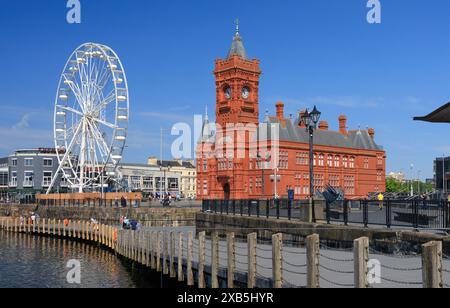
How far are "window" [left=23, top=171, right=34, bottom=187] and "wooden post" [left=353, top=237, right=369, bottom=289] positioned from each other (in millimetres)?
114373

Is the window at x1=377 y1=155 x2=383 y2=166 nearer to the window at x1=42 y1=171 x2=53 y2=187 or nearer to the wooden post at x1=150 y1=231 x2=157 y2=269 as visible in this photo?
the window at x1=42 y1=171 x2=53 y2=187

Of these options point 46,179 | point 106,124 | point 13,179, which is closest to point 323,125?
point 106,124

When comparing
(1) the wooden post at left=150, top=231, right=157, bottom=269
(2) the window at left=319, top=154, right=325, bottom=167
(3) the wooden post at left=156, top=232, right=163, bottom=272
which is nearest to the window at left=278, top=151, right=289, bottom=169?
(2) the window at left=319, top=154, right=325, bottom=167

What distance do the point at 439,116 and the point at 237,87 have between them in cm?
7311

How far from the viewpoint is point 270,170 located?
81750 mm

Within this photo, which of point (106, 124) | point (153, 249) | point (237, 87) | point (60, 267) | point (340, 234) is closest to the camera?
point (340, 234)

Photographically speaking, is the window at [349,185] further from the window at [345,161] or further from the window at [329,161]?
the window at [329,161]

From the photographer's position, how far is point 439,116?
1358 centimetres

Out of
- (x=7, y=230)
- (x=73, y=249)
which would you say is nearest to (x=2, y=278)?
(x=73, y=249)

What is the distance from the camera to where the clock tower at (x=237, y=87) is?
281ft

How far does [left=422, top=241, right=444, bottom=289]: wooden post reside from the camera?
951cm

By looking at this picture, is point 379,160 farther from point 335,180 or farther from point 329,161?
point 329,161

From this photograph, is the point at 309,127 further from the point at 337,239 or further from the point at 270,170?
the point at 270,170
